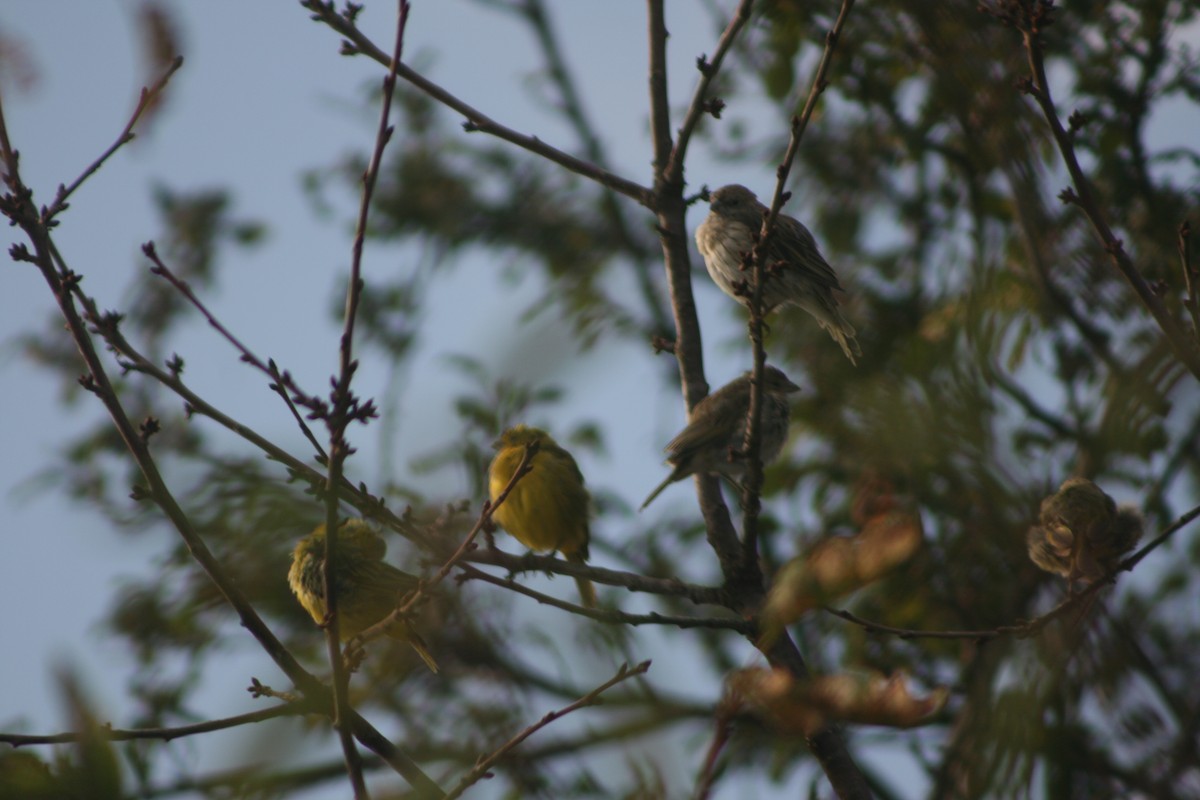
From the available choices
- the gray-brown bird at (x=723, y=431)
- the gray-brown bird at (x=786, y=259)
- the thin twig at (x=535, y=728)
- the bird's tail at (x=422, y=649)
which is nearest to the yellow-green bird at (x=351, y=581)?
the bird's tail at (x=422, y=649)

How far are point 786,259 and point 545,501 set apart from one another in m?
2.03

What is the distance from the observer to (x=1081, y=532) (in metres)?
3.81

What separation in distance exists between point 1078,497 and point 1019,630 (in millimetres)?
1185

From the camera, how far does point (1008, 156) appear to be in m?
3.62

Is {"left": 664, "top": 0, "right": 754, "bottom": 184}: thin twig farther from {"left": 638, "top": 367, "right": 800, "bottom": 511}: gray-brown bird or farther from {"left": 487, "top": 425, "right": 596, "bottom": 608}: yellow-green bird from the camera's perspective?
{"left": 487, "top": 425, "right": 596, "bottom": 608}: yellow-green bird

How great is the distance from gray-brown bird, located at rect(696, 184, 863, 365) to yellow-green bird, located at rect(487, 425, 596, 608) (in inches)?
57.3

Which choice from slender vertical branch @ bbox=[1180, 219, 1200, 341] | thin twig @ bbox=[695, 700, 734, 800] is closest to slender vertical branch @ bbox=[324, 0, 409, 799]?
thin twig @ bbox=[695, 700, 734, 800]

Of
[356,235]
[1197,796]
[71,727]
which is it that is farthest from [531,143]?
[71,727]

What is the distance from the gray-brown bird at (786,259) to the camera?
710 cm

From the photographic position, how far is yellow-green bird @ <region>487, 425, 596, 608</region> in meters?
6.91

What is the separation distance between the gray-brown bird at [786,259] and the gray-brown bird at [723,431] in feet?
1.63

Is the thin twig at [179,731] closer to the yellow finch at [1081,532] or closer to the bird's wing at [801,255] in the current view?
the yellow finch at [1081,532]

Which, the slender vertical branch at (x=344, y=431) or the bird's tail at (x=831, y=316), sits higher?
the bird's tail at (x=831, y=316)

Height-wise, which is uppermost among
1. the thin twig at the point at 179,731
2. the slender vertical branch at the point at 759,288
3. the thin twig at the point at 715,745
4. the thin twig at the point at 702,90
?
the thin twig at the point at 702,90
